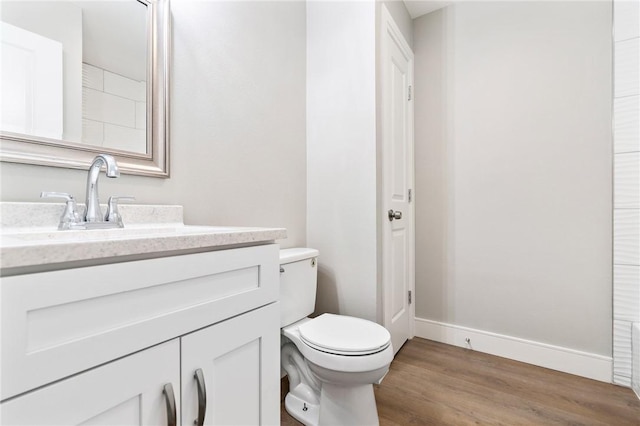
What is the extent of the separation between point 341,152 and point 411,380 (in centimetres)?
134

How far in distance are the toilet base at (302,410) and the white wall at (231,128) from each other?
787 millimetres

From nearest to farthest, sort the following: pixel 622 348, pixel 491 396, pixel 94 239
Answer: pixel 94 239
pixel 491 396
pixel 622 348

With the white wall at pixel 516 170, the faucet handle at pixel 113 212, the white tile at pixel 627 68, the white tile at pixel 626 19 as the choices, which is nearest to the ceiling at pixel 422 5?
the white wall at pixel 516 170

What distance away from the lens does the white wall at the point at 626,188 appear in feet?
5.25

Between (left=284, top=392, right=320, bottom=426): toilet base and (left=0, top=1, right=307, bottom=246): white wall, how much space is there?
79 cm

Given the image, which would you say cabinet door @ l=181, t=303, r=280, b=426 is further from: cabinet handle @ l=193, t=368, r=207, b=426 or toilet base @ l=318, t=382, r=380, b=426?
toilet base @ l=318, t=382, r=380, b=426

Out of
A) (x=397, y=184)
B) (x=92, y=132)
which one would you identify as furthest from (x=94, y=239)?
(x=397, y=184)

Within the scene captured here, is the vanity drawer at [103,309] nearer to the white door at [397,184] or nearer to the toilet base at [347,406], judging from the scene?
the toilet base at [347,406]

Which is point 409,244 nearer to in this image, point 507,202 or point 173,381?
point 507,202

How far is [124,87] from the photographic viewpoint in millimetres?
1088

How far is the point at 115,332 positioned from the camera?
0.53 m

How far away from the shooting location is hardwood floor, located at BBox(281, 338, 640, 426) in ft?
4.51

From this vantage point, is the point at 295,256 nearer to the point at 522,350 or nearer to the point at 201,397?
the point at 201,397

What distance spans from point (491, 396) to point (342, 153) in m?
1.48
